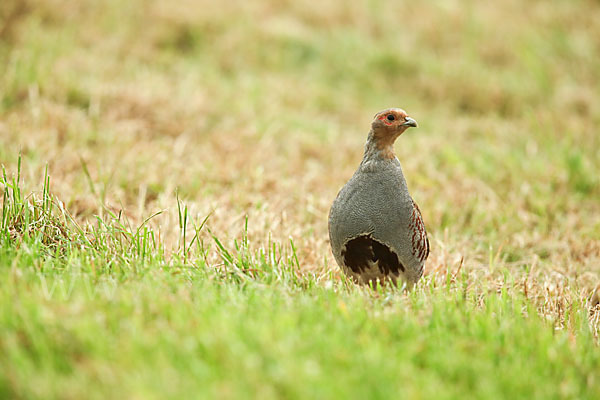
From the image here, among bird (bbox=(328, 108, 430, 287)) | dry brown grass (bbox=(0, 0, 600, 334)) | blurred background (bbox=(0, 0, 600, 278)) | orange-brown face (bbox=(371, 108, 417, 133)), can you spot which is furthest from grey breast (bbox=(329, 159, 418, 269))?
blurred background (bbox=(0, 0, 600, 278))

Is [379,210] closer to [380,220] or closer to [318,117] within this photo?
[380,220]

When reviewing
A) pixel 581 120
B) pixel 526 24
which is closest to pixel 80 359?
pixel 581 120

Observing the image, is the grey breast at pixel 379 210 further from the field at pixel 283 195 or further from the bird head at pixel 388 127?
the field at pixel 283 195

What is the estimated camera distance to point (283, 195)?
14.3 feet

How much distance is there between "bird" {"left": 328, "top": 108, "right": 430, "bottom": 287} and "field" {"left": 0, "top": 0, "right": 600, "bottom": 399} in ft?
0.43

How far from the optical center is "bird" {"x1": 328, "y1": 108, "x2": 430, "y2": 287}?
244 cm

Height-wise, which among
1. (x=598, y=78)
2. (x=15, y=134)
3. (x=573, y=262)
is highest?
(x=598, y=78)

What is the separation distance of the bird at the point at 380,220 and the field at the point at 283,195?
0.43ft

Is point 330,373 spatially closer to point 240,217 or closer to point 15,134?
point 240,217

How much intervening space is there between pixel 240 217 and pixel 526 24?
24.2 ft

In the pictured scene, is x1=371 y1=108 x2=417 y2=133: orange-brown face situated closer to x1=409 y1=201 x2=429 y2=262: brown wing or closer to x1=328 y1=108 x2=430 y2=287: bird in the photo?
x1=328 y1=108 x2=430 y2=287: bird

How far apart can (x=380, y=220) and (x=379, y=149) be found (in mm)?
332

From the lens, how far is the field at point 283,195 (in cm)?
176

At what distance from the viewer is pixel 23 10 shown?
665 centimetres
